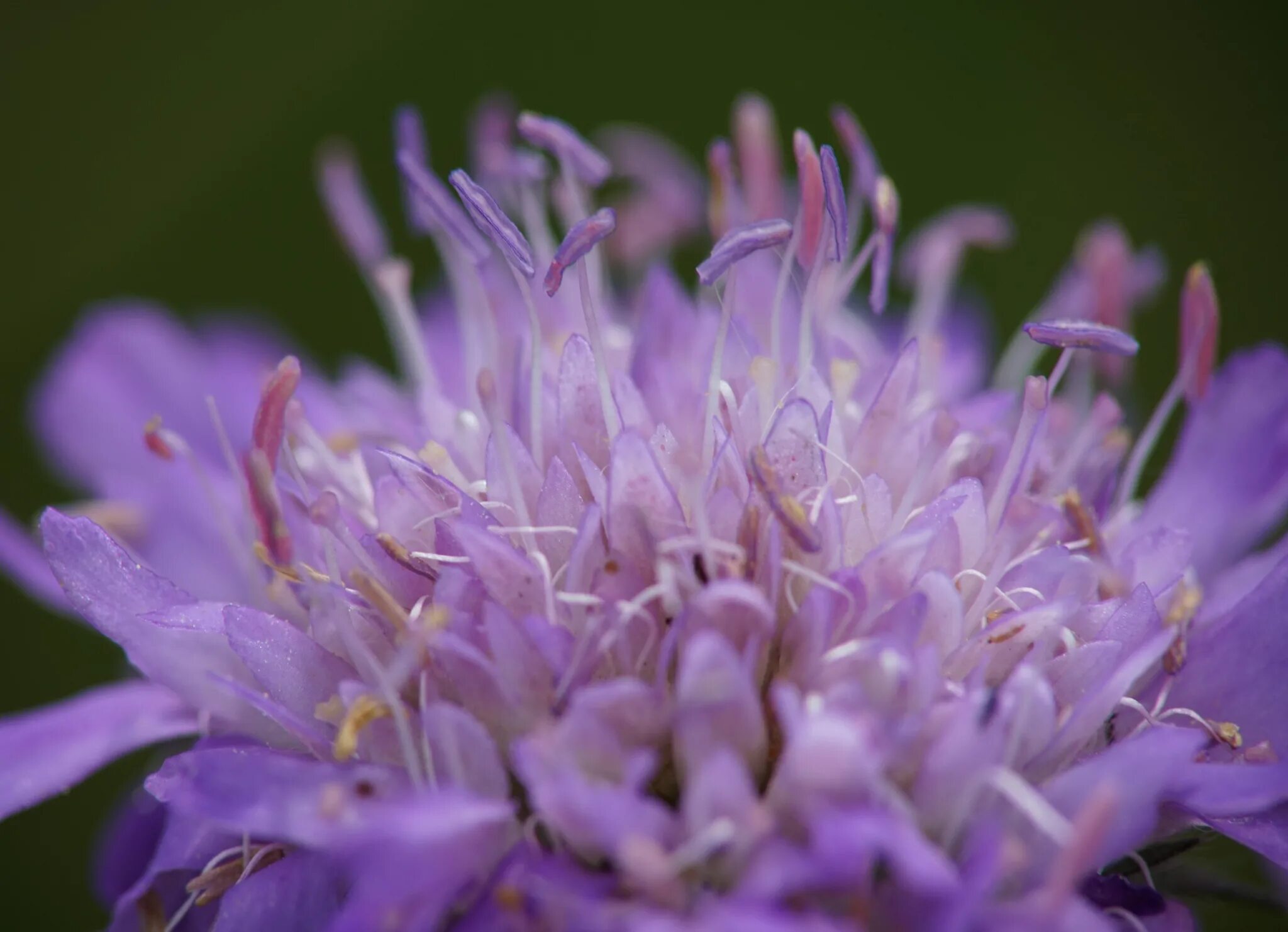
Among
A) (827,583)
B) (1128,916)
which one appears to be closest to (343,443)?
(827,583)

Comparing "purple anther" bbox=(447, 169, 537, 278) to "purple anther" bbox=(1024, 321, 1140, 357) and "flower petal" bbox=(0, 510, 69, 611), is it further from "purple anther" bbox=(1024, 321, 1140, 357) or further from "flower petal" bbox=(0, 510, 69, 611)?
"flower petal" bbox=(0, 510, 69, 611)

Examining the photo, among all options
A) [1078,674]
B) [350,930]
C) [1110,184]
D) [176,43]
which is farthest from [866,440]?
[176,43]

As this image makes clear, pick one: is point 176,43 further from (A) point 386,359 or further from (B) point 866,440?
(B) point 866,440

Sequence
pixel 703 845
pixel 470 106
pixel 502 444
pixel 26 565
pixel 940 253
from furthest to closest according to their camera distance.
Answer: pixel 470 106 → pixel 940 253 → pixel 26 565 → pixel 502 444 → pixel 703 845

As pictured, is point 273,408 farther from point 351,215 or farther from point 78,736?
point 351,215

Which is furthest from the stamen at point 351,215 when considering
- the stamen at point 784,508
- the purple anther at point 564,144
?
the stamen at point 784,508

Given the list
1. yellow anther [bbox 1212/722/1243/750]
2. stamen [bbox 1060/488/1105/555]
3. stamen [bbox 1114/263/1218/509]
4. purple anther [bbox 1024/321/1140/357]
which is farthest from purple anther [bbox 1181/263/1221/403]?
yellow anther [bbox 1212/722/1243/750]
